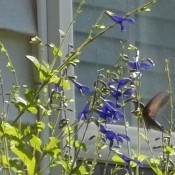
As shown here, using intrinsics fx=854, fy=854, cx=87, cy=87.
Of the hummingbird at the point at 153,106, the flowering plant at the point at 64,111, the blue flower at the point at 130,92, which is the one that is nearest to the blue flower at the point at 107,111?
the flowering plant at the point at 64,111

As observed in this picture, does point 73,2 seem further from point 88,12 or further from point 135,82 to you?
point 135,82

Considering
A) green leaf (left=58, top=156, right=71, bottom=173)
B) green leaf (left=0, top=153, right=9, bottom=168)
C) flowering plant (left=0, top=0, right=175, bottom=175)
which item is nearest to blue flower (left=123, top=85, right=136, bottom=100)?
flowering plant (left=0, top=0, right=175, bottom=175)

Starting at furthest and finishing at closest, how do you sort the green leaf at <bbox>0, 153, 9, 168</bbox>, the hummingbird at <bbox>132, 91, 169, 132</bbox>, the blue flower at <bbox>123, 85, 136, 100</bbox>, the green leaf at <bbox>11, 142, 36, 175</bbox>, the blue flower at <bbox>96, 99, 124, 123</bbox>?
1. the hummingbird at <bbox>132, 91, 169, 132</bbox>
2. the blue flower at <bbox>123, 85, 136, 100</bbox>
3. the blue flower at <bbox>96, 99, 124, 123</bbox>
4. the green leaf at <bbox>0, 153, 9, 168</bbox>
5. the green leaf at <bbox>11, 142, 36, 175</bbox>

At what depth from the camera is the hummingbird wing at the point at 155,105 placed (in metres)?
2.98

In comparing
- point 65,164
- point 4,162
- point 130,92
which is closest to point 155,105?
point 130,92

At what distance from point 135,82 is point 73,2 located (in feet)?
4.58

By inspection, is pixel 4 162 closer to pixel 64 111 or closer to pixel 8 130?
pixel 8 130

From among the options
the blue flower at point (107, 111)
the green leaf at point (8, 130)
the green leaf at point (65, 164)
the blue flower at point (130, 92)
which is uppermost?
the blue flower at point (130, 92)

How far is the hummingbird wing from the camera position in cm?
298

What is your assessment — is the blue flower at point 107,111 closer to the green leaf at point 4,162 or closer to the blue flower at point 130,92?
the blue flower at point 130,92

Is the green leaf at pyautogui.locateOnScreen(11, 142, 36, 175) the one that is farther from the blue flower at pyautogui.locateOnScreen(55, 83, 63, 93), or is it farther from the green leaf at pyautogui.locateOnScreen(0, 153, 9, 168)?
the blue flower at pyautogui.locateOnScreen(55, 83, 63, 93)

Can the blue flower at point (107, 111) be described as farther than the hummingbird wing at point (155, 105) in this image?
No

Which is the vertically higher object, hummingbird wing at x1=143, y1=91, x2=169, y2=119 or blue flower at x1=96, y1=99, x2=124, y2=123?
hummingbird wing at x1=143, y1=91, x2=169, y2=119

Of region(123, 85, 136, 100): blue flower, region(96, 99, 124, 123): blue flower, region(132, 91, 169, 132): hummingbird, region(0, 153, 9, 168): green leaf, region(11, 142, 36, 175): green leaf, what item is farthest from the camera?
region(132, 91, 169, 132): hummingbird
